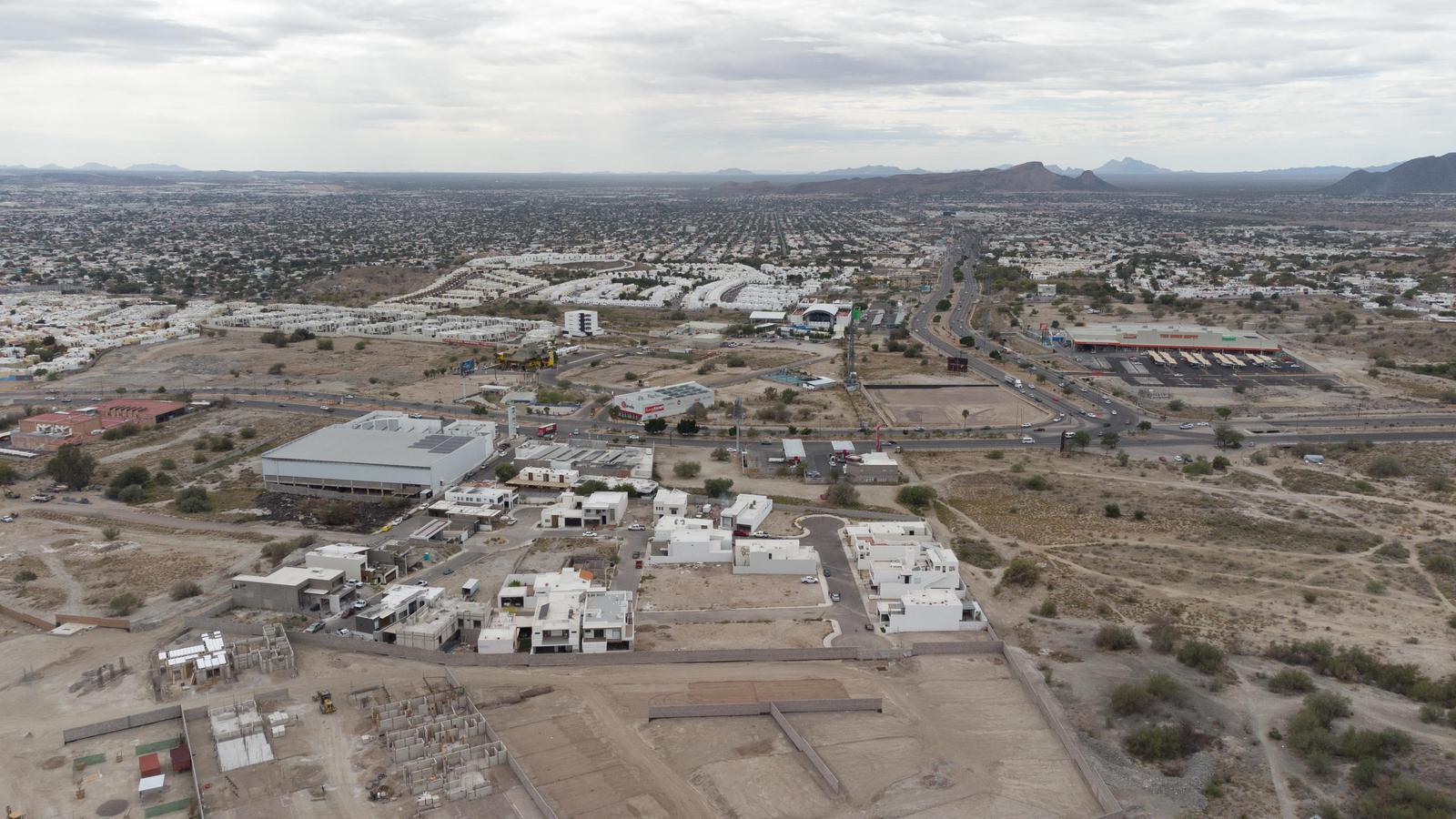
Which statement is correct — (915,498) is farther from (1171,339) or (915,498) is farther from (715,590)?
(1171,339)

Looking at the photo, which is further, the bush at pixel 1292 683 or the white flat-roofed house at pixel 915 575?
the white flat-roofed house at pixel 915 575

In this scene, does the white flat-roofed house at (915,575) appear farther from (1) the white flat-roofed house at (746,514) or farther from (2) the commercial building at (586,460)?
(2) the commercial building at (586,460)

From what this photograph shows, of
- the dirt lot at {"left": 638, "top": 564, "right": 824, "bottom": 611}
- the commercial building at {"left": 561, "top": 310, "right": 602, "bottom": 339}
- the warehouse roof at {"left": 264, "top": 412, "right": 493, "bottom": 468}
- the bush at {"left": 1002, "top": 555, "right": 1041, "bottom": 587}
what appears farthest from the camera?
the commercial building at {"left": 561, "top": 310, "right": 602, "bottom": 339}

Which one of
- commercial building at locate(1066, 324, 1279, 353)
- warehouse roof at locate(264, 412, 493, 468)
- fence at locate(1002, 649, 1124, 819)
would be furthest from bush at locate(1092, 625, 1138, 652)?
commercial building at locate(1066, 324, 1279, 353)

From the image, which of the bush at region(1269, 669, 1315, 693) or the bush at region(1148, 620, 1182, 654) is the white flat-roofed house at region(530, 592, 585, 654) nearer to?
the bush at region(1148, 620, 1182, 654)

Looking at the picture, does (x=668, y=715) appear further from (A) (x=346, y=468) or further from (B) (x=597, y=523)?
(A) (x=346, y=468)

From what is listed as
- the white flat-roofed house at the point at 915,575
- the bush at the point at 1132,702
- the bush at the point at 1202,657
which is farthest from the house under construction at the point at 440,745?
the bush at the point at 1202,657
